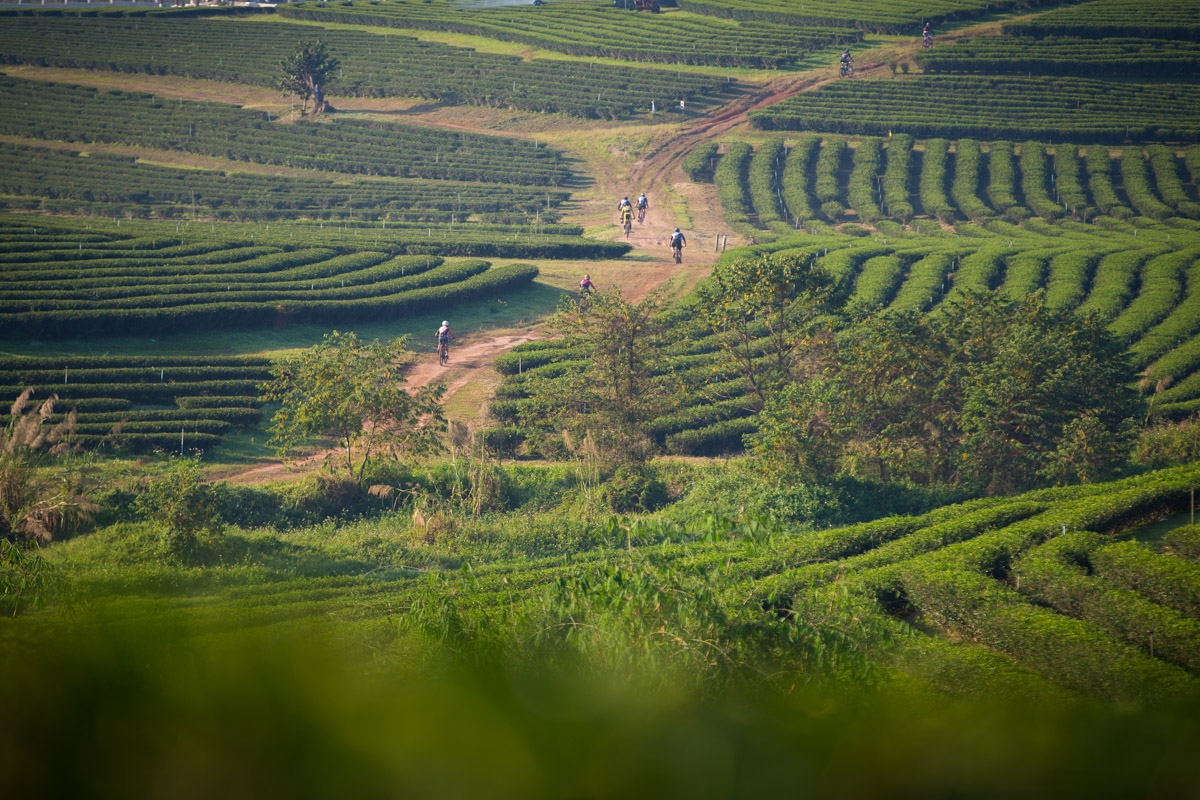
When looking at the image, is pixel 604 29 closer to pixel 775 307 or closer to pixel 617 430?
pixel 775 307

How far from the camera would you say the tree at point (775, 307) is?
80.3ft

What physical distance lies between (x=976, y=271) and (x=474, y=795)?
38399mm

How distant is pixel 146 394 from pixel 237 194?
101ft

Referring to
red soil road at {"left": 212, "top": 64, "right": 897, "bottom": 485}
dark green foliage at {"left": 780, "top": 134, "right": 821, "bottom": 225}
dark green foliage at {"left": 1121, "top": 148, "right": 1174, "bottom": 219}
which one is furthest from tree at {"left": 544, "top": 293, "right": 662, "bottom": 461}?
dark green foliage at {"left": 1121, "top": 148, "right": 1174, "bottom": 219}

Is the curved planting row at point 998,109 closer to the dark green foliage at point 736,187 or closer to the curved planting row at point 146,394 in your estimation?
the dark green foliage at point 736,187

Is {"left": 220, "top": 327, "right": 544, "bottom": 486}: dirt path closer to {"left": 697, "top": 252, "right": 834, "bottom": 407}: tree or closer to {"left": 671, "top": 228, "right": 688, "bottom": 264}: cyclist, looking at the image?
{"left": 697, "top": 252, "right": 834, "bottom": 407}: tree

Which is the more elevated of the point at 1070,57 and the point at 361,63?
the point at 1070,57

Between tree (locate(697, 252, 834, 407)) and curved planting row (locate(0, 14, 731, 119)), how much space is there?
45.5 m

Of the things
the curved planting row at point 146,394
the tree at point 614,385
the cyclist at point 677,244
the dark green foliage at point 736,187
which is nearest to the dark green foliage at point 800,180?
the dark green foliage at point 736,187

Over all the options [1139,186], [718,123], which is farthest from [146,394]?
[1139,186]

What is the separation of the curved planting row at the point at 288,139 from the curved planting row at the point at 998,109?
18780mm

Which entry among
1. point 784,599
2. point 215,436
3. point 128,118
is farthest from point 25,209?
point 784,599

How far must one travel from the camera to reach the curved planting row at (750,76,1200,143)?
57.4m

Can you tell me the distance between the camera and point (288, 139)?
206 ft
